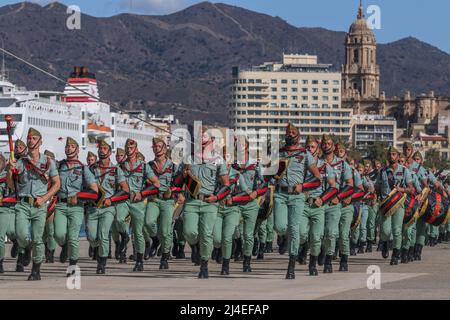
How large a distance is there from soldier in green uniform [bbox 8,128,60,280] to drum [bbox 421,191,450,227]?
30.5ft

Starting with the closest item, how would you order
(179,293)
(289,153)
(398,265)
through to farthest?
(179,293) < (289,153) < (398,265)

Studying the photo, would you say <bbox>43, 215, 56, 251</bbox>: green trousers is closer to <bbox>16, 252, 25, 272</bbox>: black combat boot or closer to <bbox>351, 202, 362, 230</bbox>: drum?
<bbox>16, 252, 25, 272</bbox>: black combat boot

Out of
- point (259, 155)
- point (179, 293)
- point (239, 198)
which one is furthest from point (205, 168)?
point (259, 155)

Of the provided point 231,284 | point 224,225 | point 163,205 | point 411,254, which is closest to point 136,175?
point 163,205

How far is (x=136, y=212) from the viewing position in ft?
76.4

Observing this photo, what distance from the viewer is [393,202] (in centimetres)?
2480

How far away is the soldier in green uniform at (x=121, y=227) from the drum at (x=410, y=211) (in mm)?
4838

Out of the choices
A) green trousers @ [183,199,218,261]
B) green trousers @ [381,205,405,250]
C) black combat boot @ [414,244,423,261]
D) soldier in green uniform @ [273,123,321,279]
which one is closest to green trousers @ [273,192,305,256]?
soldier in green uniform @ [273,123,321,279]

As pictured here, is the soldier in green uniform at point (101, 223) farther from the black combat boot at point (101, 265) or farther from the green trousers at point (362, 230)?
the green trousers at point (362, 230)

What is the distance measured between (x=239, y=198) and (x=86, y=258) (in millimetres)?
6578

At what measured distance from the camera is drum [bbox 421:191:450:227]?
90.2ft

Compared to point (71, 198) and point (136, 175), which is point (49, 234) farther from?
point (71, 198)

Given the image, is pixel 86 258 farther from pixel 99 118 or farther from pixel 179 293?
pixel 99 118

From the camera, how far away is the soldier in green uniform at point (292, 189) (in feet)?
68.1
